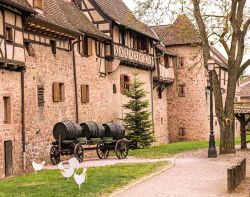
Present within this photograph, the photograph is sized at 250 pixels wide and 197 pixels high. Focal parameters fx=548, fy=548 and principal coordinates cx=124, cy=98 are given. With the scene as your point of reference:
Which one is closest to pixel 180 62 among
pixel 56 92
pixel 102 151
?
pixel 56 92

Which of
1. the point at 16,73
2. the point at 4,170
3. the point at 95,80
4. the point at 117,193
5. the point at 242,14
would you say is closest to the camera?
the point at 117,193

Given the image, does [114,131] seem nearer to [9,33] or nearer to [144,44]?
[9,33]

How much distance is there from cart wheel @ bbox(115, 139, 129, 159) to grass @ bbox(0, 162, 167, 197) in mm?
5229

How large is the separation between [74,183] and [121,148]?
10.5 m

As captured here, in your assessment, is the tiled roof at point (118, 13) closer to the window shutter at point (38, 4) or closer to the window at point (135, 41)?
the window at point (135, 41)

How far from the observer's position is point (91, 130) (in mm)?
25953

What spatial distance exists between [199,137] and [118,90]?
1437 centimetres

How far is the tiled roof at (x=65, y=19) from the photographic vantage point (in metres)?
25.8

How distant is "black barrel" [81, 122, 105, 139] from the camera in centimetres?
2586

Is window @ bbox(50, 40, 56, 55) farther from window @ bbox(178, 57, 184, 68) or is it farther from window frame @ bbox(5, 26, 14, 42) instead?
window @ bbox(178, 57, 184, 68)

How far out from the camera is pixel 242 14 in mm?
26922

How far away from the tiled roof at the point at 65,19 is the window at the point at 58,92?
277 cm

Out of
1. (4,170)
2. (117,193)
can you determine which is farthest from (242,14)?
(117,193)

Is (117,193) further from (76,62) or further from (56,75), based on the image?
(76,62)
